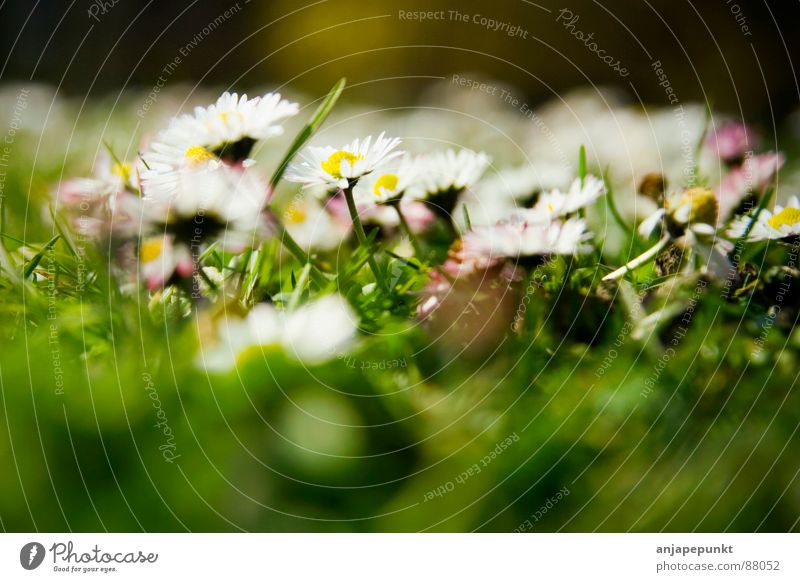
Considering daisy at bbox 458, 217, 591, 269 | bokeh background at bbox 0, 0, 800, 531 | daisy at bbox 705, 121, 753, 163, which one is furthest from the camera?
daisy at bbox 705, 121, 753, 163

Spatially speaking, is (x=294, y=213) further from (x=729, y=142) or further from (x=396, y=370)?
(x=729, y=142)

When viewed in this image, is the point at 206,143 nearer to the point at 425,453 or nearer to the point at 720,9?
the point at 425,453

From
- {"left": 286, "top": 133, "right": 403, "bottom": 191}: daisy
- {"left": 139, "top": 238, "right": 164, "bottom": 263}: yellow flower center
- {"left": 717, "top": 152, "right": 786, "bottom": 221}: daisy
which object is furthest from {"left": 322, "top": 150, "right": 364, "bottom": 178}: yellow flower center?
{"left": 717, "top": 152, "right": 786, "bottom": 221}: daisy

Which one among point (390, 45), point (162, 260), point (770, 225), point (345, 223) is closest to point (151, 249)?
point (162, 260)

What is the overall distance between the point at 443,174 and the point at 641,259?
125 mm

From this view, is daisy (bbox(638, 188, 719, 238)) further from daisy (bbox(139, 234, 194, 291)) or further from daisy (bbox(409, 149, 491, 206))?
daisy (bbox(139, 234, 194, 291))

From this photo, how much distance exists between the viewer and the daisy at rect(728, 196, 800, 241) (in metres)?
0.45

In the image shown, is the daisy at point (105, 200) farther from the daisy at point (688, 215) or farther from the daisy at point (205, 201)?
the daisy at point (688, 215)

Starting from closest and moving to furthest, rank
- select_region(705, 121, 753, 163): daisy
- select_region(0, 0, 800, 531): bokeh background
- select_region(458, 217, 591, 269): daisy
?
1. select_region(0, 0, 800, 531): bokeh background
2. select_region(458, 217, 591, 269): daisy
3. select_region(705, 121, 753, 163): daisy

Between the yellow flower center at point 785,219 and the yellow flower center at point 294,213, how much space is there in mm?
281

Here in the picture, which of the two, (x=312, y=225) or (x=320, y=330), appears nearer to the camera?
(x=320, y=330)
